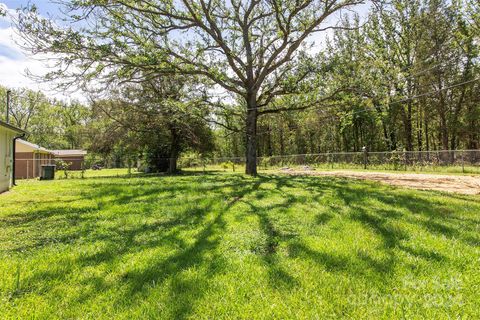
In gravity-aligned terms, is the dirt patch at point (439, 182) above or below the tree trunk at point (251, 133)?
below

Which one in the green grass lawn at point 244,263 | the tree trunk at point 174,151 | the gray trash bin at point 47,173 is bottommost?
the green grass lawn at point 244,263

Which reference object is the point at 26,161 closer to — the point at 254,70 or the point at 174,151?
the point at 174,151

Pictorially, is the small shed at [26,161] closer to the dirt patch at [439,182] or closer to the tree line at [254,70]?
the tree line at [254,70]

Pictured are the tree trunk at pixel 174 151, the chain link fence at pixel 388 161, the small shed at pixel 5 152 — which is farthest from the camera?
the tree trunk at pixel 174 151

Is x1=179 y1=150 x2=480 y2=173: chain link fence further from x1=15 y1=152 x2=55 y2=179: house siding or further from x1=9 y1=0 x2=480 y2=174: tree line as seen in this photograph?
x1=15 y1=152 x2=55 y2=179: house siding

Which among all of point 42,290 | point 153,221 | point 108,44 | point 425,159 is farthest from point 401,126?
point 42,290

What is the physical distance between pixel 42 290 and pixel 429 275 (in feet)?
12.5

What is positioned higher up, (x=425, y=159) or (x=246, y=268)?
(x=425, y=159)

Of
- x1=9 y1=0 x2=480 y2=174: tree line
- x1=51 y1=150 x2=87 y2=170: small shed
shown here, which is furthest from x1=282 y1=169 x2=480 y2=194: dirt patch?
x1=51 y1=150 x2=87 y2=170: small shed

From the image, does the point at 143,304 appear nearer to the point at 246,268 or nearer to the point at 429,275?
the point at 246,268

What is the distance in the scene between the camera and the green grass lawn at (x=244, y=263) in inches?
90.4

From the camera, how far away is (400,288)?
8.45ft

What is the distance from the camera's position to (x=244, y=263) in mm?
3141

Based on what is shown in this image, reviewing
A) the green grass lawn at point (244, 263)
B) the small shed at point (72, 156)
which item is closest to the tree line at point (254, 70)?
the green grass lawn at point (244, 263)
